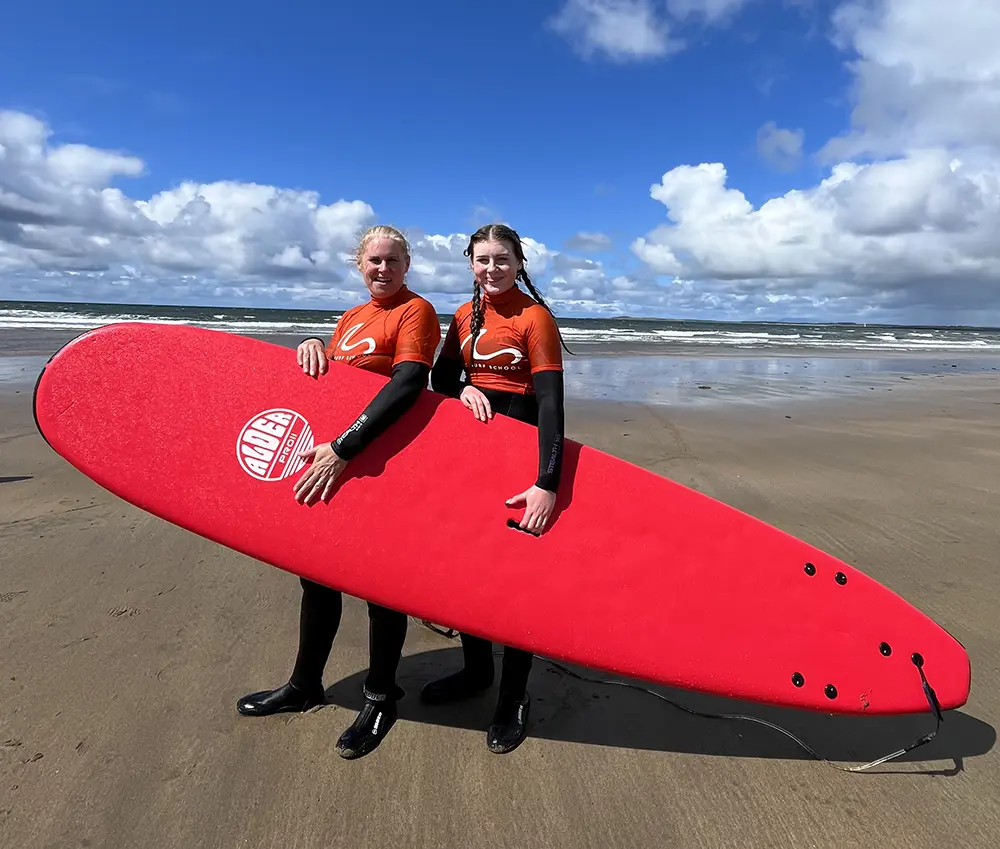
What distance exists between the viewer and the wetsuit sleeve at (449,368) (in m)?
2.16

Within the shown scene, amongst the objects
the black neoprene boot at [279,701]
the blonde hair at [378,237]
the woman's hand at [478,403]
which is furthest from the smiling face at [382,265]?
the black neoprene boot at [279,701]

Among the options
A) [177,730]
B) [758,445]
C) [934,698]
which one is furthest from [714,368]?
[177,730]

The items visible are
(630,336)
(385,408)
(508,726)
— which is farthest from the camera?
(630,336)

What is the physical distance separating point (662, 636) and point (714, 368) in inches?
551

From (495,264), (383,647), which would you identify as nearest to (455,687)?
(383,647)

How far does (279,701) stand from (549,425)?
1402mm

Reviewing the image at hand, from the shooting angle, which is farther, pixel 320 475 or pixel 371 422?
pixel 320 475

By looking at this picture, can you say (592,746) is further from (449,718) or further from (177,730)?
(177,730)

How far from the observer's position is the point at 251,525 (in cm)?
207

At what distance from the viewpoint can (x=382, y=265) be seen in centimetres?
198

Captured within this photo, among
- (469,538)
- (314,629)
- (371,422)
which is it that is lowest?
(314,629)

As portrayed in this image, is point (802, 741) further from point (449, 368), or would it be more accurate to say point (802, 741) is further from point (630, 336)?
point (630, 336)

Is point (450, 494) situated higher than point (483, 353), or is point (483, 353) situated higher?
point (483, 353)

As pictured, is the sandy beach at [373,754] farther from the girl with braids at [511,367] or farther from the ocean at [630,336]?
the ocean at [630,336]
